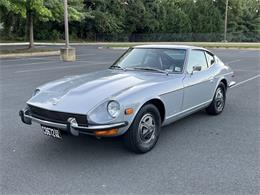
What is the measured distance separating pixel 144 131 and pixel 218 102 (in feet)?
8.33

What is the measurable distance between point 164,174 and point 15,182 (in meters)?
1.68

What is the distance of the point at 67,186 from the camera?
3275 mm

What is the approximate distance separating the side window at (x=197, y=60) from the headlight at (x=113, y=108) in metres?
1.82

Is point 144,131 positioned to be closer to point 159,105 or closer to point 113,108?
point 159,105

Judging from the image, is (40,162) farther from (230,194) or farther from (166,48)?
(166,48)

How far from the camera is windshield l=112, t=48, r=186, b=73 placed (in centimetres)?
502

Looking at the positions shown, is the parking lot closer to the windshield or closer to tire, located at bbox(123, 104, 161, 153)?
tire, located at bbox(123, 104, 161, 153)

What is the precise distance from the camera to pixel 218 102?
19.9 ft

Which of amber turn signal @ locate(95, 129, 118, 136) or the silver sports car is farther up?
the silver sports car

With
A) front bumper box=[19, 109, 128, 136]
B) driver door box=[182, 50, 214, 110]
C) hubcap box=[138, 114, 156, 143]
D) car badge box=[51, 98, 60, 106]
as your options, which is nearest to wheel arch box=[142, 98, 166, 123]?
hubcap box=[138, 114, 156, 143]

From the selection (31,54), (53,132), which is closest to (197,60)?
(53,132)

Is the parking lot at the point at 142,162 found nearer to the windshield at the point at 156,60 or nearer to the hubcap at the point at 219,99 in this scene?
the hubcap at the point at 219,99

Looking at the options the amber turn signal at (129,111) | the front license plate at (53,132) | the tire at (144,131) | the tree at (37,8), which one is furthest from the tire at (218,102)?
the tree at (37,8)

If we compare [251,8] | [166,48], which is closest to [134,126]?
[166,48]
